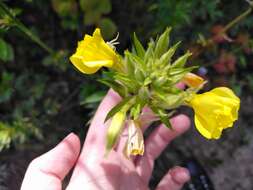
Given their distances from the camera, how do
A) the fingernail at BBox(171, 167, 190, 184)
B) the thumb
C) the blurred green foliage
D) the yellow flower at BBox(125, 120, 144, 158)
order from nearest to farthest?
the yellow flower at BBox(125, 120, 144, 158), the thumb, the fingernail at BBox(171, 167, 190, 184), the blurred green foliage

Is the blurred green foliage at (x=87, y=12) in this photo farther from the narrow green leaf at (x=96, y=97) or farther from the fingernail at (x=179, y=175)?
the fingernail at (x=179, y=175)

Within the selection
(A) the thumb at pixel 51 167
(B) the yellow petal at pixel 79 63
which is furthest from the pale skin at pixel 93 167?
(B) the yellow petal at pixel 79 63

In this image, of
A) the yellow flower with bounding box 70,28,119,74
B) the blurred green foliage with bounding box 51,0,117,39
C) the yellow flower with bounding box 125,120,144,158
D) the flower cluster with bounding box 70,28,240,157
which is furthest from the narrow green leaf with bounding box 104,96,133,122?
the blurred green foliage with bounding box 51,0,117,39

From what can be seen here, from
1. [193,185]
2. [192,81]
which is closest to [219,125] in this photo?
[192,81]

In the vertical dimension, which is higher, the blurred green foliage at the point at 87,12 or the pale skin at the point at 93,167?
the blurred green foliage at the point at 87,12

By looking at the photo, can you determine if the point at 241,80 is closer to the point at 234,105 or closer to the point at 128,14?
the point at 128,14

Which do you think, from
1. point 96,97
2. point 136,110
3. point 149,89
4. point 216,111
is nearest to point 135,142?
point 136,110

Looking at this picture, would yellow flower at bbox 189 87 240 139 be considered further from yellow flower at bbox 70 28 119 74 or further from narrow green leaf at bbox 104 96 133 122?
yellow flower at bbox 70 28 119 74
